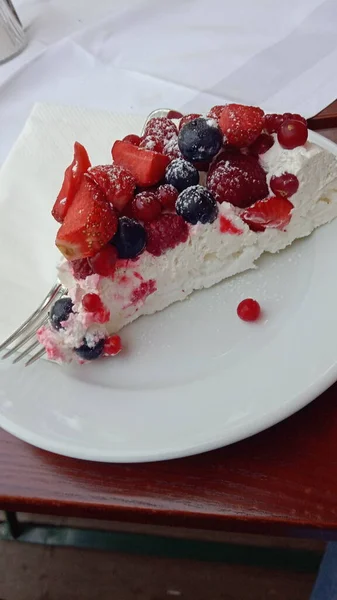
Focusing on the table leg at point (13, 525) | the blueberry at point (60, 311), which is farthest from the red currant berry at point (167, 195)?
the table leg at point (13, 525)

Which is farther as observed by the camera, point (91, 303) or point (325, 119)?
point (325, 119)

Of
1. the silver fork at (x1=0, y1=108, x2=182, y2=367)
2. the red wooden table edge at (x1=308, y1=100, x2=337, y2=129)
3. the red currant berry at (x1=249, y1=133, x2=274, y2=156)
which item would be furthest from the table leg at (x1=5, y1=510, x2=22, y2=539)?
the red wooden table edge at (x1=308, y1=100, x2=337, y2=129)

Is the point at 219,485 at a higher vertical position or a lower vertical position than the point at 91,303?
lower

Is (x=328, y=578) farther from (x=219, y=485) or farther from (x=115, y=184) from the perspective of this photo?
(x=115, y=184)

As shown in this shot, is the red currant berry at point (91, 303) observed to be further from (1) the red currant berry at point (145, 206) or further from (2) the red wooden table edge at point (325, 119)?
(2) the red wooden table edge at point (325, 119)

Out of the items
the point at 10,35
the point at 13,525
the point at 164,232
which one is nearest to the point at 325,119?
the point at 164,232

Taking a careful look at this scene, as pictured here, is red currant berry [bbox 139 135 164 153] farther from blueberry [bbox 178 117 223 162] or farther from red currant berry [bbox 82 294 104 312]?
red currant berry [bbox 82 294 104 312]
